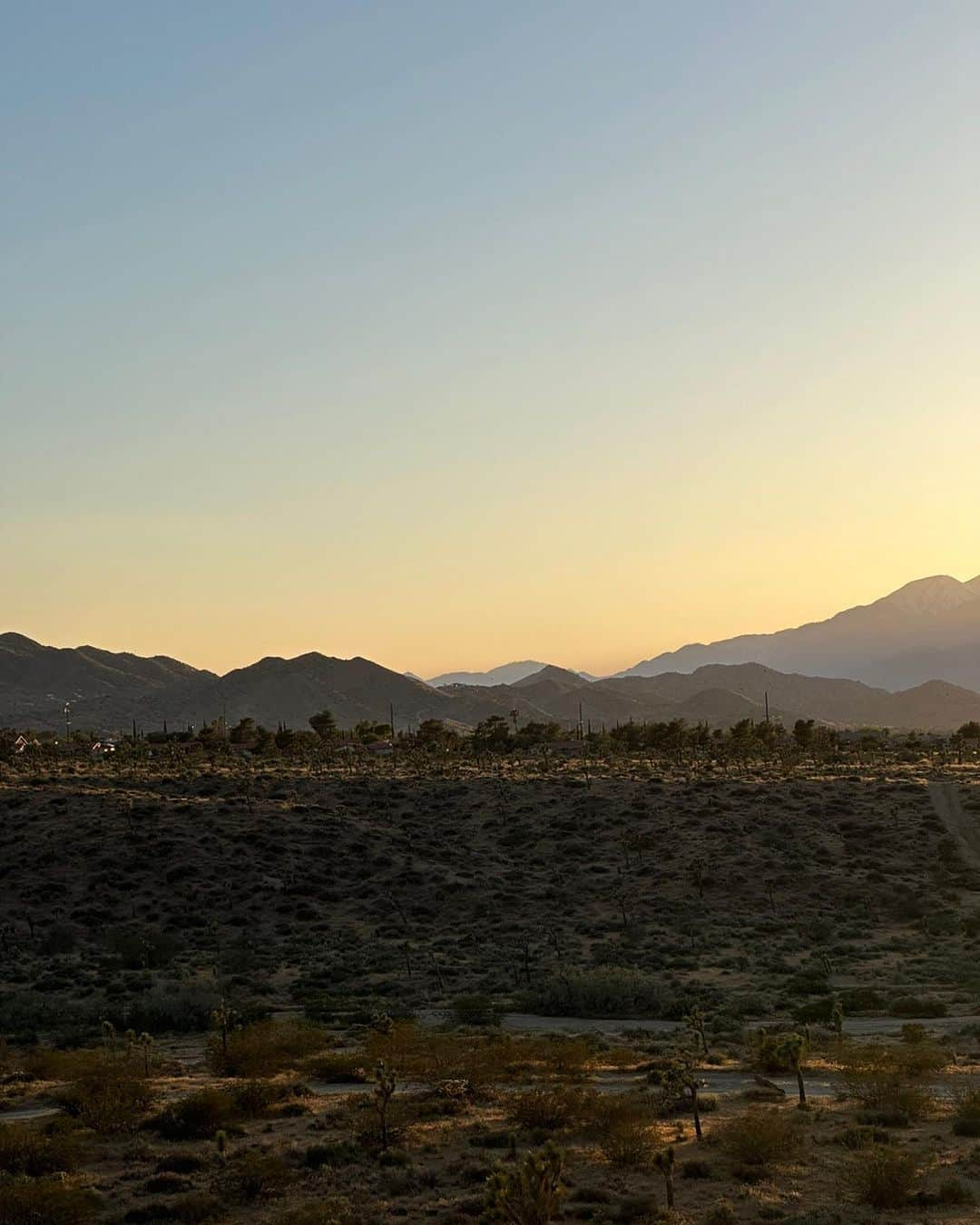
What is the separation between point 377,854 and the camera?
70.1 meters

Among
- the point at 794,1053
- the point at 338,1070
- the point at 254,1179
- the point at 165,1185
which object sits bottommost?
the point at 338,1070

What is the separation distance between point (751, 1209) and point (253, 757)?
98.7 meters

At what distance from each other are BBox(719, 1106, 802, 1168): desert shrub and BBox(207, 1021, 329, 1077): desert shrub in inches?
464

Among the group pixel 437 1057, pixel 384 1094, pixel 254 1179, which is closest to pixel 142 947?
pixel 437 1057

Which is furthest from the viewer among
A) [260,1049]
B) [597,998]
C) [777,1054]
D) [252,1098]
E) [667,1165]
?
[597,998]

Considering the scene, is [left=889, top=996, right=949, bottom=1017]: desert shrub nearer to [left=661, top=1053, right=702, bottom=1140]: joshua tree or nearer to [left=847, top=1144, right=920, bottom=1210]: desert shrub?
[left=661, top=1053, right=702, bottom=1140]: joshua tree

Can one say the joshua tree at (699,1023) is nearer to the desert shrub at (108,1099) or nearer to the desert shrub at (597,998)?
the desert shrub at (597,998)

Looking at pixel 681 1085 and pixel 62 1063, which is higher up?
pixel 681 1085

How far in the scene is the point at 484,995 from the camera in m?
41.2

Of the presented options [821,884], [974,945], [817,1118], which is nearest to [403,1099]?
[817,1118]

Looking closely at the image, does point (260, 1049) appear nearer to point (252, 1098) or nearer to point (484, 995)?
point (252, 1098)

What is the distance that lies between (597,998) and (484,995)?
460 centimetres

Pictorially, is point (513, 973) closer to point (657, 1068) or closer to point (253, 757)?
point (657, 1068)

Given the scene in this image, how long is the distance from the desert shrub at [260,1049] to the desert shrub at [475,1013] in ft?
21.9
